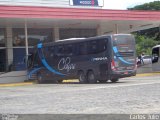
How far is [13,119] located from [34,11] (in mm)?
22006

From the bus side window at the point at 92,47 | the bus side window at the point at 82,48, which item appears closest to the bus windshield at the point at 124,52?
the bus side window at the point at 92,47

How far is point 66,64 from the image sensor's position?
95.3 feet

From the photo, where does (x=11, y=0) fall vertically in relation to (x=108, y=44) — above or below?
above

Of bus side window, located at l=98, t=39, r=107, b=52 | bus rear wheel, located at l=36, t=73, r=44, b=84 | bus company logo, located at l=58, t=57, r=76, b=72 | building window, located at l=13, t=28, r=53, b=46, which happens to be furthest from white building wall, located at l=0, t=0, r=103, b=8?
bus side window, located at l=98, t=39, r=107, b=52

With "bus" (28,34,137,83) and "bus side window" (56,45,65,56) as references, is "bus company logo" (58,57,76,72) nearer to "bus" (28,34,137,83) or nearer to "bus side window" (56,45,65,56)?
"bus" (28,34,137,83)

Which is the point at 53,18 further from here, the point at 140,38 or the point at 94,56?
the point at 140,38

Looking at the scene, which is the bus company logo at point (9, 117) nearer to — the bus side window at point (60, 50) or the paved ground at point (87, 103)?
the paved ground at point (87, 103)

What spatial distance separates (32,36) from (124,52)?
45.1 feet

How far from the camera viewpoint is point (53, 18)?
3275cm

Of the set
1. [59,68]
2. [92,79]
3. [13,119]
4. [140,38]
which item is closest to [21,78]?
[59,68]

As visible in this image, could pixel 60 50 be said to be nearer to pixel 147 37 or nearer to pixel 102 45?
pixel 102 45

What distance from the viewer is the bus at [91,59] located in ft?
85.5

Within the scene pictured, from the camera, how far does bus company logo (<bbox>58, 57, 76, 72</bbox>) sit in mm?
28609

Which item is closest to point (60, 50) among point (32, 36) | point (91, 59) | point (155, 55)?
point (91, 59)
